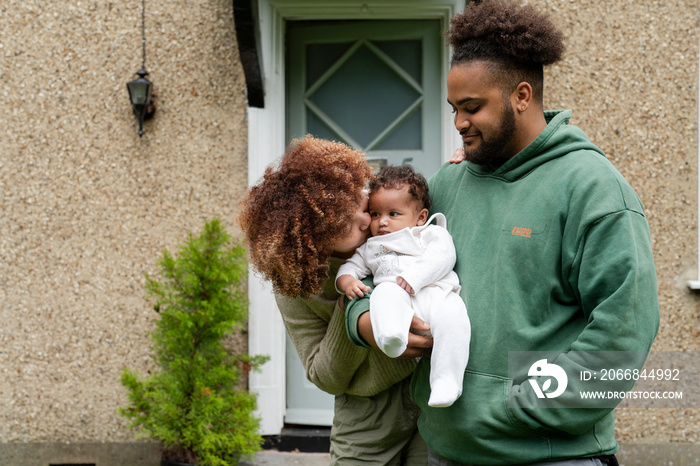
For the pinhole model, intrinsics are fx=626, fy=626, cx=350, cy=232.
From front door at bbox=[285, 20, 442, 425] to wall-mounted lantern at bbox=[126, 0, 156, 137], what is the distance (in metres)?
0.99

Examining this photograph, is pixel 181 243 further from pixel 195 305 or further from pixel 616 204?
pixel 616 204

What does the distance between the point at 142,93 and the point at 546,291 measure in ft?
11.3

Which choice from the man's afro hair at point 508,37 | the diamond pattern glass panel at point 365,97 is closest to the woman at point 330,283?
the man's afro hair at point 508,37

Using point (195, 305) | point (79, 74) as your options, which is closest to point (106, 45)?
point (79, 74)

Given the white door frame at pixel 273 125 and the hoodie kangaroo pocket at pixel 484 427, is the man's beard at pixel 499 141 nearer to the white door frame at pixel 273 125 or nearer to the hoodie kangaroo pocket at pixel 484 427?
the hoodie kangaroo pocket at pixel 484 427

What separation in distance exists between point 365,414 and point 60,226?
3.21 m

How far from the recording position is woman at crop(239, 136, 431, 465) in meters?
1.83

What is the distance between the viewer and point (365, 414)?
2.12m

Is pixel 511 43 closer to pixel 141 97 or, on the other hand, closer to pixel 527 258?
pixel 527 258

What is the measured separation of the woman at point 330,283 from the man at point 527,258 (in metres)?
0.19

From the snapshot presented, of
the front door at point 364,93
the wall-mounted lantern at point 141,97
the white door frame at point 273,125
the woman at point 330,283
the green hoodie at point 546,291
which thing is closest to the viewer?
the green hoodie at point 546,291

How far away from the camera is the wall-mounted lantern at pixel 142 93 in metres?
4.25

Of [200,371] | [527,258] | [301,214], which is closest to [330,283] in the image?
[301,214]

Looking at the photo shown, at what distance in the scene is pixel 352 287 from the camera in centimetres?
188
